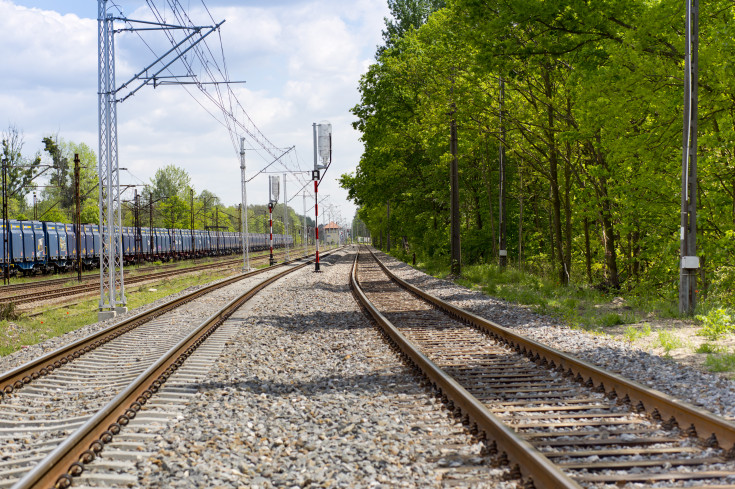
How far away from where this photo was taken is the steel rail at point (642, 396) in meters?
4.66

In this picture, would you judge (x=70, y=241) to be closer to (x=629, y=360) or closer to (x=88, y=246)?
(x=88, y=246)

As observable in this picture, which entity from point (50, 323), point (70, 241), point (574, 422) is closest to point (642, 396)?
point (574, 422)

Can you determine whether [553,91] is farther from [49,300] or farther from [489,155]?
[49,300]

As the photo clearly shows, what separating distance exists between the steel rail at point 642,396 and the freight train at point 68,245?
89.0 ft

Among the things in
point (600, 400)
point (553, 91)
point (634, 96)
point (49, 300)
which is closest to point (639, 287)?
point (634, 96)

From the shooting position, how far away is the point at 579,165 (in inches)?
869

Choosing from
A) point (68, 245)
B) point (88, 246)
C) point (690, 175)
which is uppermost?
point (690, 175)

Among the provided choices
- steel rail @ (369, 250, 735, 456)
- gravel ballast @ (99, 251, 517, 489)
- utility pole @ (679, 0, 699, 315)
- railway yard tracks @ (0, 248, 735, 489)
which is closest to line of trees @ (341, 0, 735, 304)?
utility pole @ (679, 0, 699, 315)

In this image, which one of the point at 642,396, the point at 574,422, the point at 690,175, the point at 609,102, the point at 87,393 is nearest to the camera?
the point at 574,422

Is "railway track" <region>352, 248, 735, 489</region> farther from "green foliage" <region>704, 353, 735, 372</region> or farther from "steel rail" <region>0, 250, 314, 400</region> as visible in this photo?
"steel rail" <region>0, 250, 314, 400</region>

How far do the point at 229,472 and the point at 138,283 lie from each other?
25673 mm

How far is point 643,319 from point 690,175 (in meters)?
3.01

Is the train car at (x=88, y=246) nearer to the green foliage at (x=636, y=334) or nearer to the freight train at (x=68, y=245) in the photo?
the freight train at (x=68, y=245)

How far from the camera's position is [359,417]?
586 cm
